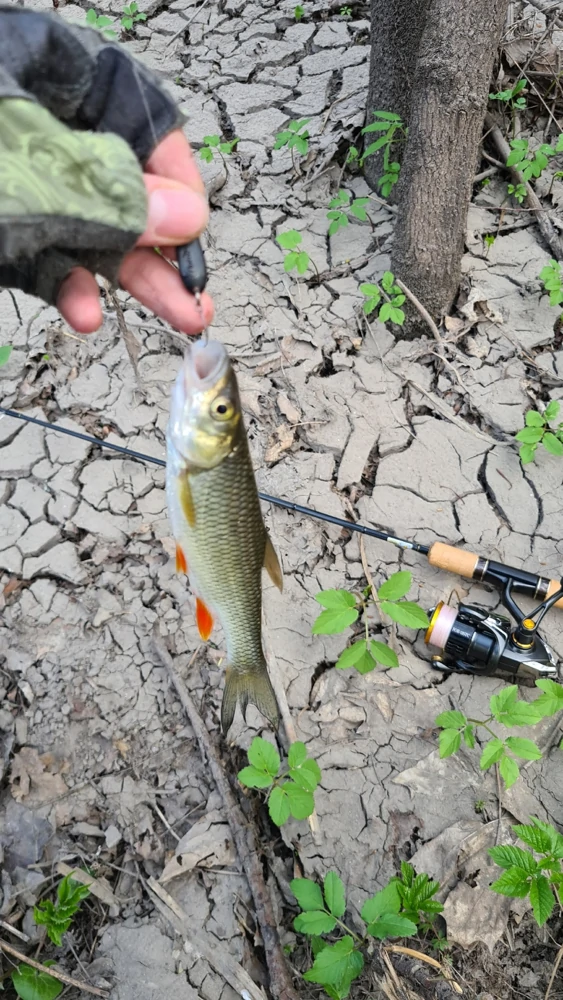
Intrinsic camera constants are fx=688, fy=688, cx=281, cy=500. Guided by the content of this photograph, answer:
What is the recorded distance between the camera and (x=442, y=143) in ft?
11.4

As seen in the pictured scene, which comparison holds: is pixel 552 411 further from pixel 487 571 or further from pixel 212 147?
pixel 212 147

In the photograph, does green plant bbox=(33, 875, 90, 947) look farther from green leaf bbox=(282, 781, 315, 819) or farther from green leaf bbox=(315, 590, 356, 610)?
green leaf bbox=(315, 590, 356, 610)

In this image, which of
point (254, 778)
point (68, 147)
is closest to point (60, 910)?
point (254, 778)

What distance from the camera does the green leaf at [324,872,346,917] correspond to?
2.22 metres

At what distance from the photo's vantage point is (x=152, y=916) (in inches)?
96.2

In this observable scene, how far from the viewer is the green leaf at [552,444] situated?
323 cm

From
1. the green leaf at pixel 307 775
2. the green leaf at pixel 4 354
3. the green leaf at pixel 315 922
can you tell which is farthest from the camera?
the green leaf at pixel 4 354

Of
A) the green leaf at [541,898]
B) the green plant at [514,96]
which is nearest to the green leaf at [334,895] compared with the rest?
the green leaf at [541,898]

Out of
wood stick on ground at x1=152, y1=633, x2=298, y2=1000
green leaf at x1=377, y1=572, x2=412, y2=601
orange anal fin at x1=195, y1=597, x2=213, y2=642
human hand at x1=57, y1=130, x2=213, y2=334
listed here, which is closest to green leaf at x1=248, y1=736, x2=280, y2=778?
wood stick on ground at x1=152, y1=633, x2=298, y2=1000

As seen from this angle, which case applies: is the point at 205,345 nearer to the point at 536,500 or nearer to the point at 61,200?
the point at 61,200

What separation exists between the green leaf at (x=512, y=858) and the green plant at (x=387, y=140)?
3496 mm

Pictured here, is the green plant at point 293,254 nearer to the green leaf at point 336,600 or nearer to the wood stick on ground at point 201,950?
the green leaf at point 336,600

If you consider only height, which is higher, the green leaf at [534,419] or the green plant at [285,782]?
the green leaf at [534,419]

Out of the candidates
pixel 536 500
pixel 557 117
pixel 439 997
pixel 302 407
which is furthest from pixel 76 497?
pixel 557 117
